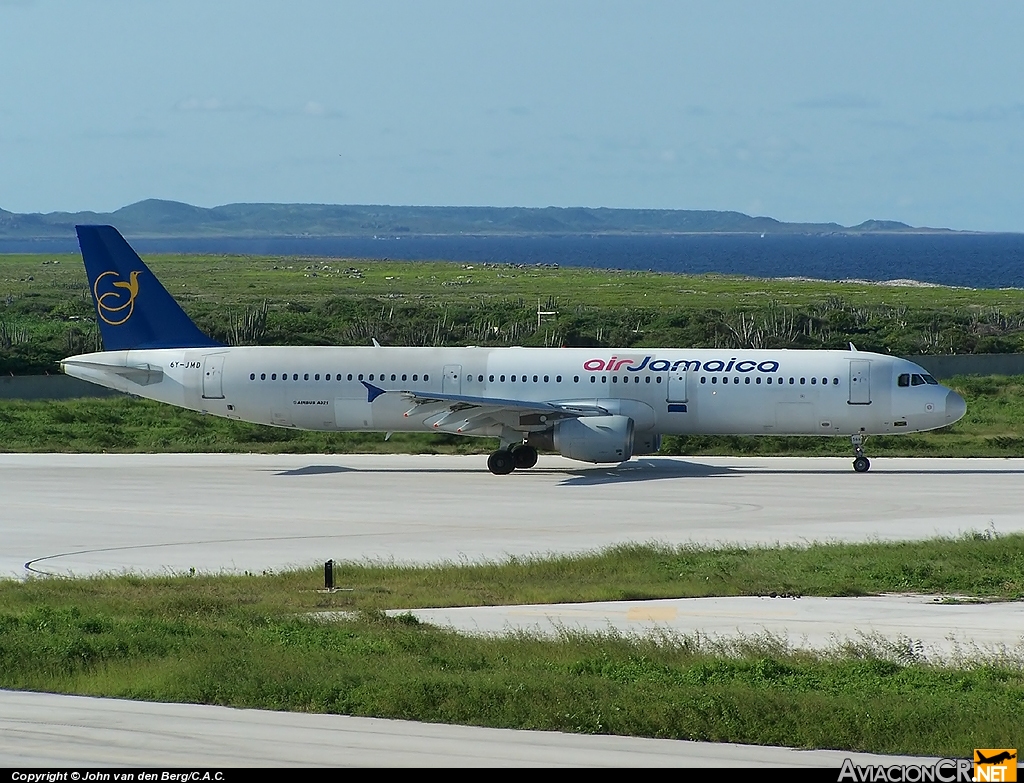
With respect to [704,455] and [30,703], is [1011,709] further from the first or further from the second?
[704,455]

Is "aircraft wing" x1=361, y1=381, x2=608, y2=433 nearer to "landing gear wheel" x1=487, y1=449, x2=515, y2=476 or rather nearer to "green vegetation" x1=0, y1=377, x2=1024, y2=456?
"landing gear wheel" x1=487, y1=449, x2=515, y2=476

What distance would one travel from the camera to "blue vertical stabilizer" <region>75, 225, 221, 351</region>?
4444cm

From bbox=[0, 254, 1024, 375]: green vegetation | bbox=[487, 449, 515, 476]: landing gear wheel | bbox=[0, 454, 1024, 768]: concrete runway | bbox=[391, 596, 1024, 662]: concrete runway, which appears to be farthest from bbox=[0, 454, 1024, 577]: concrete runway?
bbox=[0, 254, 1024, 375]: green vegetation

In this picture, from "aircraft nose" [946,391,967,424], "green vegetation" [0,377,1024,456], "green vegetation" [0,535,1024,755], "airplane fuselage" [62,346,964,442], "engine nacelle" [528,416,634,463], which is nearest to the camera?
"green vegetation" [0,535,1024,755]

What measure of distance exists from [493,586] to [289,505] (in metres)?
12.2

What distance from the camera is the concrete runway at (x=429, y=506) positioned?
28641 mm

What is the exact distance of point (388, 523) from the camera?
105ft

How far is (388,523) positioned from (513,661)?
14944mm

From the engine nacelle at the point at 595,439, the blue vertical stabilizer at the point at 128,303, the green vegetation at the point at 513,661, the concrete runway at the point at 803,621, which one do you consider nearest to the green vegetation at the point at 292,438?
the blue vertical stabilizer at the point at 128,303

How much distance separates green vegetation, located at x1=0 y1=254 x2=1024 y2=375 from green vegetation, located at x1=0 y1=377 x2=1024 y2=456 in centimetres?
1501

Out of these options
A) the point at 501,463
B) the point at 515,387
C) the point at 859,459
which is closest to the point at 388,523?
the point at 501,463

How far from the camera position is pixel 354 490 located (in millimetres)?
37469

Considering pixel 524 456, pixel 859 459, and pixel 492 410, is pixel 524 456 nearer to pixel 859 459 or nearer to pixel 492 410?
pixel 492 410

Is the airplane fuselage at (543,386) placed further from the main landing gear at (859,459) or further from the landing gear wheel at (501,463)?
the landing gear wheel at (501,463)
